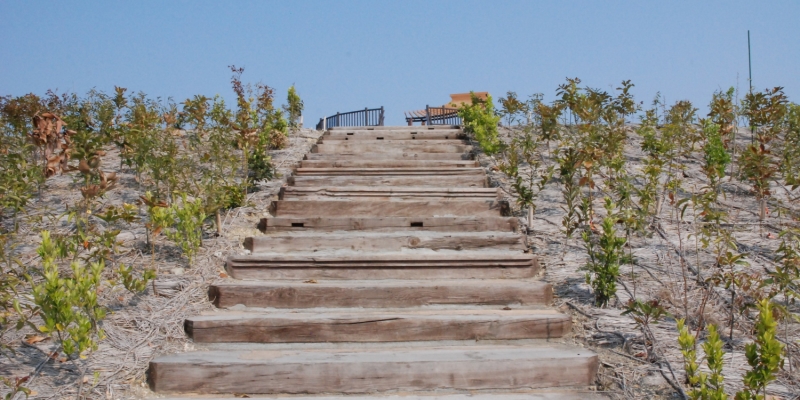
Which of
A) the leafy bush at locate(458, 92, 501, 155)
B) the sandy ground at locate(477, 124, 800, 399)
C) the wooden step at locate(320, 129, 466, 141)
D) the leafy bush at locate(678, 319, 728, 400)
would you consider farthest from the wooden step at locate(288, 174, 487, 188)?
the leafy bush at locate(678, 319, 728, 400)

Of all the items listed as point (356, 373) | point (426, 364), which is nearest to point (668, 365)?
point (426, 364)

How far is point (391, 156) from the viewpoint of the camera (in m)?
6.93

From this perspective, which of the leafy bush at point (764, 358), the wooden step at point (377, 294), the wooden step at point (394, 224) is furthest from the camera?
the wooden step at point (394, 224)

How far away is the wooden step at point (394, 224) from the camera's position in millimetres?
4992

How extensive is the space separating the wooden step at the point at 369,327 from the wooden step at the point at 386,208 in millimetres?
1697

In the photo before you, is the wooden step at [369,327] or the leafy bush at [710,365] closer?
the leafy bush at [710,365]

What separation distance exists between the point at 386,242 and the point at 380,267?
0.46m

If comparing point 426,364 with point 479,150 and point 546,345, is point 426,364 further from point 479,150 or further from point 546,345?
point 479,150

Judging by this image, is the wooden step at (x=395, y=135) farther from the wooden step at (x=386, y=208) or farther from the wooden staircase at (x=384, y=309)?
the wooden step at (x=386, y=208)

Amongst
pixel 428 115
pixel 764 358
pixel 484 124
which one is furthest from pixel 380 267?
pixel 428 115

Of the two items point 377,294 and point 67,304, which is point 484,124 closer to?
point 377,294

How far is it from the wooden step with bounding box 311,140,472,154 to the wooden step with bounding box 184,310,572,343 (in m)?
3.73

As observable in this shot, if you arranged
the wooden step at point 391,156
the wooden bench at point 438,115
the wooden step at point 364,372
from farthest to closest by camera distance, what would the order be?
1. the wooden bench at point 438,115
2. the wooden step at point 391,156
3. the wooden step at point 364,372

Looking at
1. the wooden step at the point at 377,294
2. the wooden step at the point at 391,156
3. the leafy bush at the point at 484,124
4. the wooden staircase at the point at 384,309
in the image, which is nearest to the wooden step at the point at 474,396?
the wooden staircase at the point at 384,309
